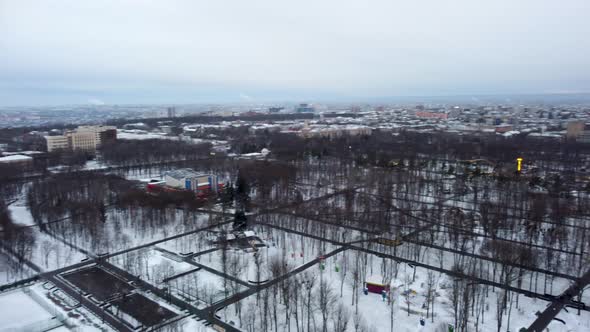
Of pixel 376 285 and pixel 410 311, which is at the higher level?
pixel 376 285

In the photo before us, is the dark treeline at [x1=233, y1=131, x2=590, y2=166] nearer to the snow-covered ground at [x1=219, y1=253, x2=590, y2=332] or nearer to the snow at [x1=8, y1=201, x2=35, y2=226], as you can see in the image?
the snow at [x1=8, y1=201, x2=35, y2=226]

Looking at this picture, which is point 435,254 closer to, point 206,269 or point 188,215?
point 206,269

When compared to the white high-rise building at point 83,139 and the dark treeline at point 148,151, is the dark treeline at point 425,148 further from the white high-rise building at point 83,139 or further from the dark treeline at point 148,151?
the white high-rise building at point 83,139

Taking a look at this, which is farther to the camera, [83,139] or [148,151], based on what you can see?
[83,139]

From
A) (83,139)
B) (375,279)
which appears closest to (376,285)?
(375,279)

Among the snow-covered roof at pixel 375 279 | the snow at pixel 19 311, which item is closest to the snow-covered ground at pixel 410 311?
the snow-covered roof at pixel 375 279

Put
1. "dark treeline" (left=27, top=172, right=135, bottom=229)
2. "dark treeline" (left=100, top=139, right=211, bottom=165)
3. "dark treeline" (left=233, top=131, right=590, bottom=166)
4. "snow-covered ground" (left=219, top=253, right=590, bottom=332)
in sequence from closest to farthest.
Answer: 1. "snow-covered ground" (left=219, top=253, right=590, bottom=332)
2. "dark treeline" (left=27, top=172, right=135, bottom=229)
3. "dark treeline" (left=233, top=131, right=590, bottom=166)
4. "dark treeline" (left=100, top=139, right=211, bottom=165)

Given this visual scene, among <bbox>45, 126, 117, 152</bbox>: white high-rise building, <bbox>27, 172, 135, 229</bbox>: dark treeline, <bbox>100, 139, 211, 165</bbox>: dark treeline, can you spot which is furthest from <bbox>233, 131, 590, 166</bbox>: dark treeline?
<bbox>45, 126, 117, 152</bbox>: white high-rise building

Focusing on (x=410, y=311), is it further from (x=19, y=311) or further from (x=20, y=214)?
(x=20, y=214)
